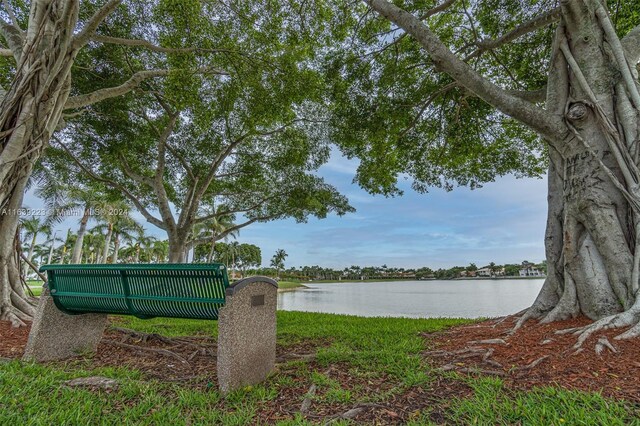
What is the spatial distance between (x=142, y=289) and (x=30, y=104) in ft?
12.1

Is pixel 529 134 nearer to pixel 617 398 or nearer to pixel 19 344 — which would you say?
pixel 617 398

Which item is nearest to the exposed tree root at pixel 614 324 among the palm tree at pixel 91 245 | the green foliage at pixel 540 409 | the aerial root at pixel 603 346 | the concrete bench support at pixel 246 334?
the aerial root at pixel 603 346

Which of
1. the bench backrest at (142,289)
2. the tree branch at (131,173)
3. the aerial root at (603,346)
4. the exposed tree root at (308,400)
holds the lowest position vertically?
A: the exposed tree root at (308,400)

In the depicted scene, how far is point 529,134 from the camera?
8.64 meters

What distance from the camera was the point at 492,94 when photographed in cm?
416

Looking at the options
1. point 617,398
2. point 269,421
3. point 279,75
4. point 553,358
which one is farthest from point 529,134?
point 269,421

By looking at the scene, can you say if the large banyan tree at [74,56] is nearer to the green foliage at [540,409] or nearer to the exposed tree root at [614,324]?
the green foliage at [540,409]

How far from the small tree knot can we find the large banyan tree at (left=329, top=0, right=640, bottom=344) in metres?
0.01

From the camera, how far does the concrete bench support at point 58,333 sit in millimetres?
3369

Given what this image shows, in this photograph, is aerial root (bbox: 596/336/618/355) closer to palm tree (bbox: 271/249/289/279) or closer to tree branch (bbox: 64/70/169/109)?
tree branch (bbox: 64/70/169/109)

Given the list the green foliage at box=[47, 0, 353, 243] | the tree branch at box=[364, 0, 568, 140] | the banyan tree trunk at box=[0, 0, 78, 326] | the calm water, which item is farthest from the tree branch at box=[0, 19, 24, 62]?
the calm water

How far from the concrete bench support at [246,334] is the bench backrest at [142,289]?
15cm

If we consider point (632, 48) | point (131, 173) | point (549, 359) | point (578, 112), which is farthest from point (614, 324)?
point (131, 173)

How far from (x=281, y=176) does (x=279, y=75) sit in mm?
5499
